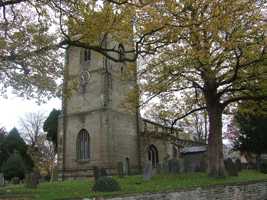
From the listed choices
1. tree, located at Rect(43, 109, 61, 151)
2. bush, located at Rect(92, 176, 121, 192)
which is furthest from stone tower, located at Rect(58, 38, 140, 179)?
bush, located at Rect(92, 176, 121, 192)

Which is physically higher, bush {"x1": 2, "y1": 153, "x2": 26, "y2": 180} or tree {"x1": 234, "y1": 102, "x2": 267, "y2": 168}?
tree {"x1": 234, "y1": 102, "x2": 267, "y2": 168}

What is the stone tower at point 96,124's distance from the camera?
38594 mm

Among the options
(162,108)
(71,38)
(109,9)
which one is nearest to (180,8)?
(109,9)

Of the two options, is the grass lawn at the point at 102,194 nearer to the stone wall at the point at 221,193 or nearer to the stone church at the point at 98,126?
the stone wall at the point at 221,193

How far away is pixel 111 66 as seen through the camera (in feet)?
137

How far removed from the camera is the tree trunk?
2152 cm

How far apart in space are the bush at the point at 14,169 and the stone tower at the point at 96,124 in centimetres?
395

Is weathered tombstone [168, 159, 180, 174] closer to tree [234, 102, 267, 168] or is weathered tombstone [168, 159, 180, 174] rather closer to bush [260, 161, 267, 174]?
bush [260, 161, 267, 174]

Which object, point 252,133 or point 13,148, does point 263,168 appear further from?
point 13,148

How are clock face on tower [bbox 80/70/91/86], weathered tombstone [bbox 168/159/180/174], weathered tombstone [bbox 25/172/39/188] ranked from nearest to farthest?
weathered tombstone [bbox 25/172/39/188] → weathered tombstone [bbox 168/159/180/174] → clock face on tower [bbox 80/70/91/86]

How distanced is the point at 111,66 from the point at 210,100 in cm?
2083

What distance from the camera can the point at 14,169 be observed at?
39.4m

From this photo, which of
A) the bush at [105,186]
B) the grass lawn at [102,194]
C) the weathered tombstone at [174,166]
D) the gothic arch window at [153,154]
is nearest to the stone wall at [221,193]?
the grass lawn at [102,194]

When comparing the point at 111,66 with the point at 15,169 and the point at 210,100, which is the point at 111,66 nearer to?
the point at 15,169
